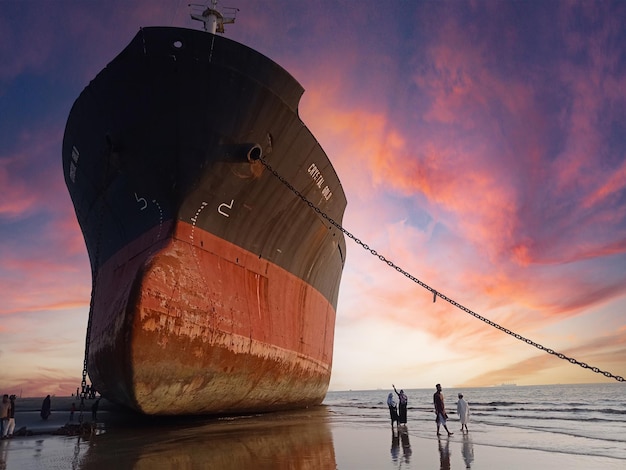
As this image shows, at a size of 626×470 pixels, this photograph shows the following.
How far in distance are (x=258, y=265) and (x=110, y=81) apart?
558 cm

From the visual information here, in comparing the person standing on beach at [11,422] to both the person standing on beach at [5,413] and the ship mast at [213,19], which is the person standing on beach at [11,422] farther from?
the ship mast at [213,19]

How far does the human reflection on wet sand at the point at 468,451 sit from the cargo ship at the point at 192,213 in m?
4.74

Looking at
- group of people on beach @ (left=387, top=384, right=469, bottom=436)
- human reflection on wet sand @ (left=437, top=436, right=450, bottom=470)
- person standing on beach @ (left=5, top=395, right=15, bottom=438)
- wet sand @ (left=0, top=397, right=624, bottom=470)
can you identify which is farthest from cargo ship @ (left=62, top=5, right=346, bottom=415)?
human reflection on wet sand @ (left=437, top=436, right=450, bottom=470)

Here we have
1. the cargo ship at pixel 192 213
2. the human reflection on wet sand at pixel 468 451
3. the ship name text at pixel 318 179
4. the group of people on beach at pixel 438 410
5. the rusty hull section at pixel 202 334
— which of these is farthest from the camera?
the ship name text at pixel 318 179

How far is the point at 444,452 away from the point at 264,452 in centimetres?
270

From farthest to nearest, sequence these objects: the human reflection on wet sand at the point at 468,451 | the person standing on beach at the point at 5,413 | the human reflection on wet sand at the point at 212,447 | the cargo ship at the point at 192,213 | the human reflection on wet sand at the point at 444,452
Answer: the person standing on beach at the point at 5,413, the cargo ship at the point at 192,213, the human reflection on wet sand at the point at 468,451, the human reflection on wet sand at the point at 444,452, the human reflection on wet sand at the point at 212,447

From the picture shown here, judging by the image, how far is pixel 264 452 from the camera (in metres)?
5.87

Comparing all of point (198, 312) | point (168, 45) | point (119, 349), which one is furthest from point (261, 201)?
point (119, 349)

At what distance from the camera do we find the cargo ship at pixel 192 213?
316 inches

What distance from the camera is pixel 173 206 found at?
916 centimetres

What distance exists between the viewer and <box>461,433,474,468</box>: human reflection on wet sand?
5.46 metres

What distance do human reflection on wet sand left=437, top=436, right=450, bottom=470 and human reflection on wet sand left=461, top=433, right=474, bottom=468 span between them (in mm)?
226

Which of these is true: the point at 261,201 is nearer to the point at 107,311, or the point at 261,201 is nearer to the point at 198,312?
the point at 198,312

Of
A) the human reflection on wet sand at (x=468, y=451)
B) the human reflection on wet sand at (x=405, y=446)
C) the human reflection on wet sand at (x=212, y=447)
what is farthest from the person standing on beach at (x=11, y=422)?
the human reflection on wet sand at (x=468, y=451)
